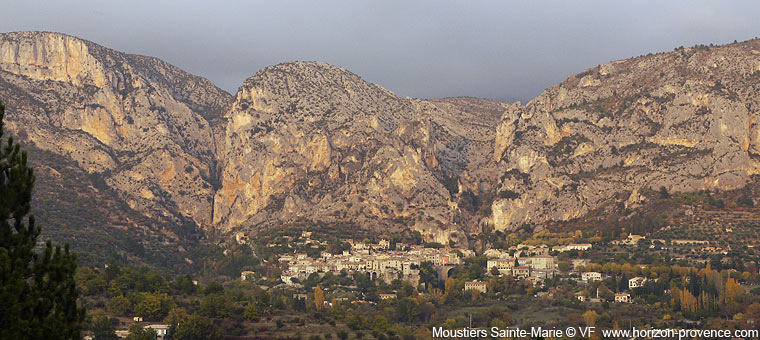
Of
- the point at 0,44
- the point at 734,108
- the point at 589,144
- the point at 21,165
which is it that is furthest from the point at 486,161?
the point at 21,165

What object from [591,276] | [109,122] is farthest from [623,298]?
[109,122]

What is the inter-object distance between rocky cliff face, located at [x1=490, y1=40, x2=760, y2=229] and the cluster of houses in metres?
19.5

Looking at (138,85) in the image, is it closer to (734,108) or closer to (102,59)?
(102,59)

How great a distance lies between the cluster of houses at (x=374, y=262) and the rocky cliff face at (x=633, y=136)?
63.9 feet

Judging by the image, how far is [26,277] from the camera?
27469mm

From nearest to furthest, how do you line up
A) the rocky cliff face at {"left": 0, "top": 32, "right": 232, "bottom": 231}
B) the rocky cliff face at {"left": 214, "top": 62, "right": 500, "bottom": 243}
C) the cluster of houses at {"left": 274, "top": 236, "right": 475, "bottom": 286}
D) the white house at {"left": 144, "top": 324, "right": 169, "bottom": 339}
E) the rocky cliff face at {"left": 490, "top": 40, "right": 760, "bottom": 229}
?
the white house at {"left": 144, "top": 324, "right": 169, "bottom": 339}
the cluster of houses at {"left": 274, "top": 236, "right": 475, "bottom": 286}
the rocky cliff face at {"left": 490, "top": 40, "right": 760, "bottom": 229}
the rocky cliff face at {"left": 0, "top": 32, "right": 232, "bottom": 231}
the rocky cliff face at {"left": 214, "top": 62, "right": 500, "bottom": 243}

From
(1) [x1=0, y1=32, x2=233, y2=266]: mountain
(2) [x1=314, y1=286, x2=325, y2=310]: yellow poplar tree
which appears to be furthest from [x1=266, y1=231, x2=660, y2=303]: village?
(1) [x1=0, y1=32, x2=233, y2=266]: mountain

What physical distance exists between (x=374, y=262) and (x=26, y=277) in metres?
117

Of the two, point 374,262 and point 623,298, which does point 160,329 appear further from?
point 374,262

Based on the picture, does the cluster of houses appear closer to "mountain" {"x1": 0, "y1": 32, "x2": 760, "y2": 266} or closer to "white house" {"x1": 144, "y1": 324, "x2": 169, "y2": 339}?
"mountain" {"x1": 0, "y1": 32, "x2": 760, "y2": 266}

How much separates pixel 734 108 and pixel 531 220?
127 ft

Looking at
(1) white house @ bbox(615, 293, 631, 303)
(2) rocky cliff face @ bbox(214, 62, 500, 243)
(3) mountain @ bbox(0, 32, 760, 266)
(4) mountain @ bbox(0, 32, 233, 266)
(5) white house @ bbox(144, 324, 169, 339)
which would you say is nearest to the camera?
(5) white house @ bbox(144, 324, 169, 339)

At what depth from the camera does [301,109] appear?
184250mm

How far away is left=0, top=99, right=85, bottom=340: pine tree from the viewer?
26.0 metres
